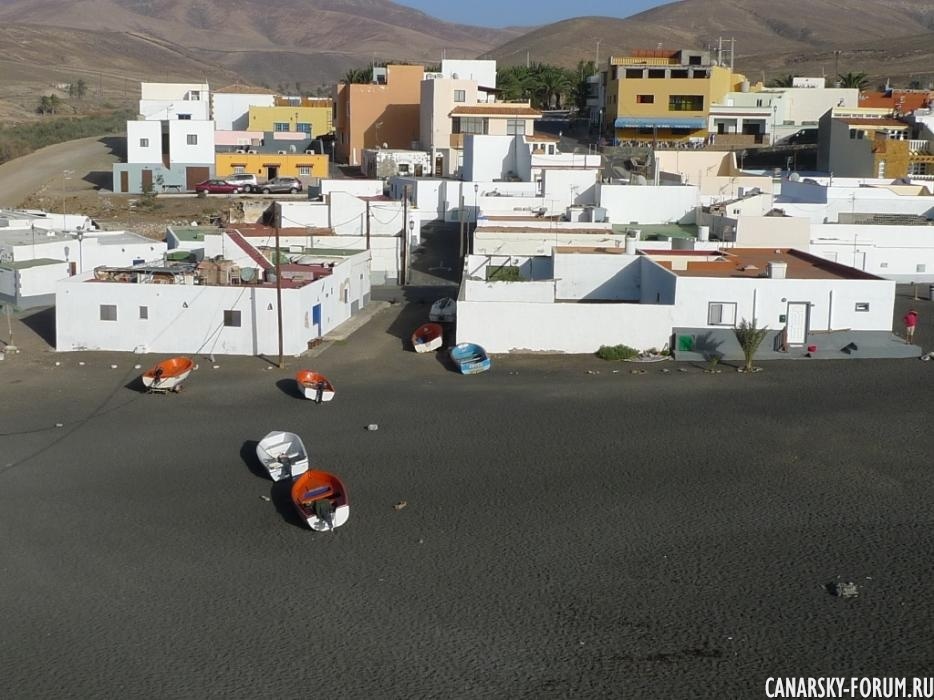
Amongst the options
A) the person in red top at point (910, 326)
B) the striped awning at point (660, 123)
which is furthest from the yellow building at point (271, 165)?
the person in red top at point (910, 326)

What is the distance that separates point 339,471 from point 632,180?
29.5 metres

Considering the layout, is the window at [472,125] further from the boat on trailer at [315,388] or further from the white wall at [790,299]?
Result: the boat on trailer at [315,388]

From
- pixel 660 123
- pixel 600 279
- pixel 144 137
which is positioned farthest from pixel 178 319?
pixel 660 123

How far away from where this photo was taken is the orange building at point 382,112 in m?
65.8

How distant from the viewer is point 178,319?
28703 mm

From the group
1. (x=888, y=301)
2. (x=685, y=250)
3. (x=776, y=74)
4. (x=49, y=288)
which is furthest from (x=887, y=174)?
(x=776, y=74)

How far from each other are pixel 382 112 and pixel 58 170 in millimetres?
17660

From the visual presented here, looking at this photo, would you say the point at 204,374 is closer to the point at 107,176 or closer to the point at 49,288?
the point at 49,288

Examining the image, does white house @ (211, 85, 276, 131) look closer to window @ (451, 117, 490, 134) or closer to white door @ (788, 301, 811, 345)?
window @ (451, 117, 490, 134)

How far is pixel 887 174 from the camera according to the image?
179 ft

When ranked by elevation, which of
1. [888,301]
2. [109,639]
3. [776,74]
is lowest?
[109,639]

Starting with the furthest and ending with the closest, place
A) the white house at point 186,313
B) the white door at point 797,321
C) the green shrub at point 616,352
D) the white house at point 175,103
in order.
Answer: the white house at point 175,103, the white door at point 797,321, the white house at point 186,313, the green shrub at point 616,352

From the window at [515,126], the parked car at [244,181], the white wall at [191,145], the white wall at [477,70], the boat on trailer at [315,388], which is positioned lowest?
the boat on trailer at [315,388]

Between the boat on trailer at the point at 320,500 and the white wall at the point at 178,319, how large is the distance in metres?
10.1
